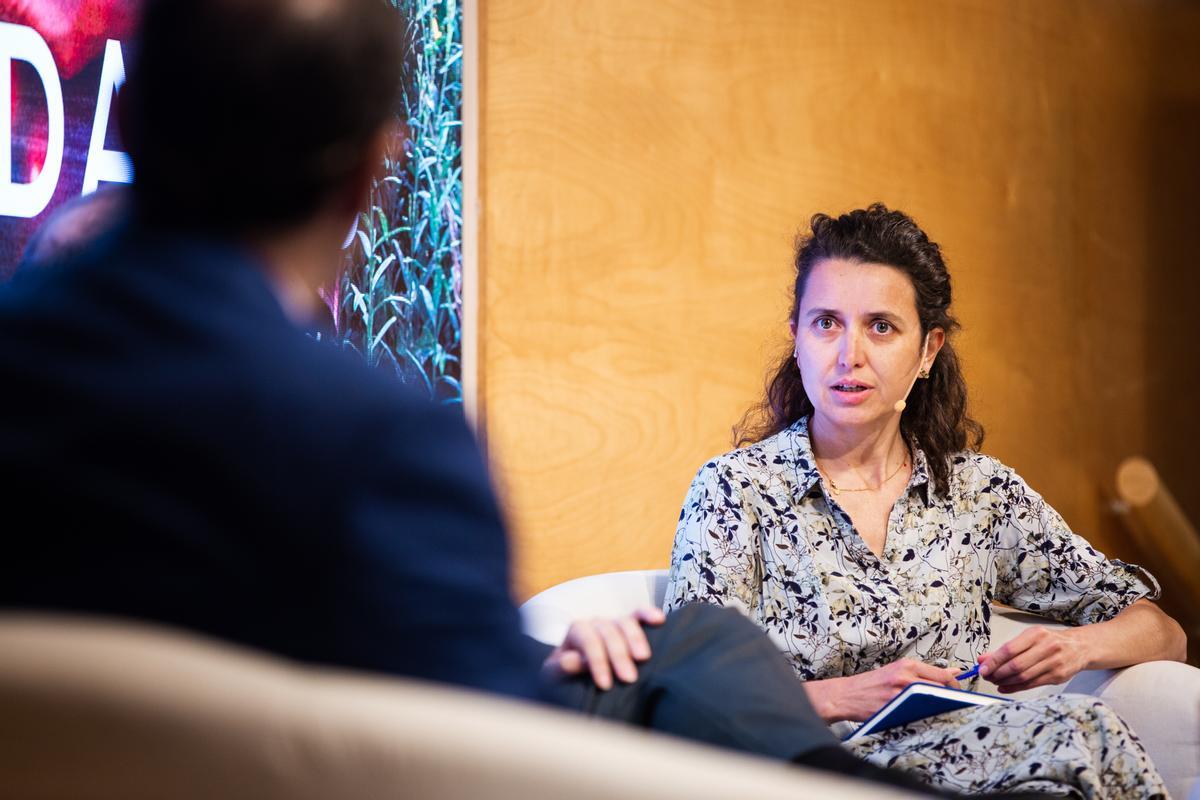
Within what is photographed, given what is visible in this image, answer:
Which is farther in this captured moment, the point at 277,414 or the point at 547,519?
the point at 547,519

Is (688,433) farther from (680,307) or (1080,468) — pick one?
(1080,468)

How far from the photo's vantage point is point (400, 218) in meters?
2.87

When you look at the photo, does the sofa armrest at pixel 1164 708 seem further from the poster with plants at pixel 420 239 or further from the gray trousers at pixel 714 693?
the poster with plants at pixel 420 239

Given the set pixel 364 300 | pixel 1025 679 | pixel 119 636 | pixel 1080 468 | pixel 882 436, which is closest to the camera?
pixel 119 636

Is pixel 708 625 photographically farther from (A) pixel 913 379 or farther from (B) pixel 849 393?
(A) pixel 913 379

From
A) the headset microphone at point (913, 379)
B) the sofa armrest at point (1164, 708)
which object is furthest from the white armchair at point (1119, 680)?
the headset microphone at point (913, 379)

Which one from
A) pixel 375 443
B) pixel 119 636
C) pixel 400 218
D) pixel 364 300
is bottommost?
pixel 119 636

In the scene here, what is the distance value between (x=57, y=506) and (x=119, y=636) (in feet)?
0.30

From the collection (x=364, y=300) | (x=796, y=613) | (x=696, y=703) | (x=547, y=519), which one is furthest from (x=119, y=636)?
(x=547, y=519)

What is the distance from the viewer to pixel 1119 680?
84.6 inches

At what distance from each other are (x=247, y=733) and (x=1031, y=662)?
1.64 m

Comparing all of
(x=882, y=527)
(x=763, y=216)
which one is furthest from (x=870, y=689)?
(x=763, y=216)

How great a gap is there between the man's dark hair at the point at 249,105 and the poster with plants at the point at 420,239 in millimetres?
1892

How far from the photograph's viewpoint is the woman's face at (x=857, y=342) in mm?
2287
